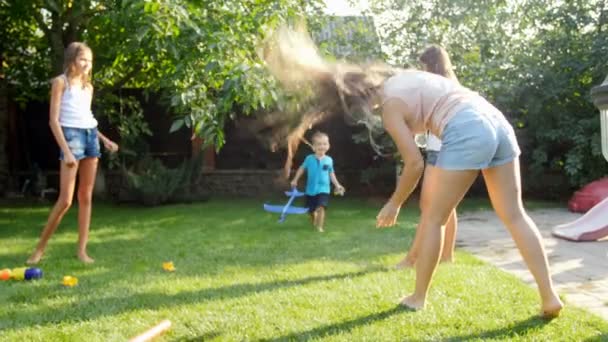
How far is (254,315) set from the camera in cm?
310

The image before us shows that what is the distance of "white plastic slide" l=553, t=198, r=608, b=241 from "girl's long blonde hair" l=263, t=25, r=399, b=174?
3.38 m

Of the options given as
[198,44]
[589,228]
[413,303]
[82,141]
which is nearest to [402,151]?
[413,303]

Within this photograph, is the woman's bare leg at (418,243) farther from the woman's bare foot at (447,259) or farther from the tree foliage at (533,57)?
the tree foliage at (533,57)

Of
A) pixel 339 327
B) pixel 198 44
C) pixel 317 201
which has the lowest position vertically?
pixel 317 201

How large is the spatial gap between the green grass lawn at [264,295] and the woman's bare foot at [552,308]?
4cm

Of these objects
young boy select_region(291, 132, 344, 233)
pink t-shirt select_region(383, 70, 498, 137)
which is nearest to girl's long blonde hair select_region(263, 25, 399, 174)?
pink t-shirt select_region(383, 70, 498, 137)

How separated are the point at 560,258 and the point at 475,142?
8.38 feet

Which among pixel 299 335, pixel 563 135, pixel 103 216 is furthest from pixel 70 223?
pixel 563 135

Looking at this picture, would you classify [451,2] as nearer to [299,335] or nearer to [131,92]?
[131,92]

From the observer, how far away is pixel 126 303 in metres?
3.37

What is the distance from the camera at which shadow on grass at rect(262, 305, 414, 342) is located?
2.75 meters

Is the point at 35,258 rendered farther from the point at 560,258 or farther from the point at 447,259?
the point at 560,258

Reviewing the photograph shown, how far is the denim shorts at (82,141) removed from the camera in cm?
444

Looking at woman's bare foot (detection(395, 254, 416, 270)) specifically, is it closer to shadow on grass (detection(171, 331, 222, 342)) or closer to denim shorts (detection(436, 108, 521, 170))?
denim shorts (detection(436, 108, 521, 170))
